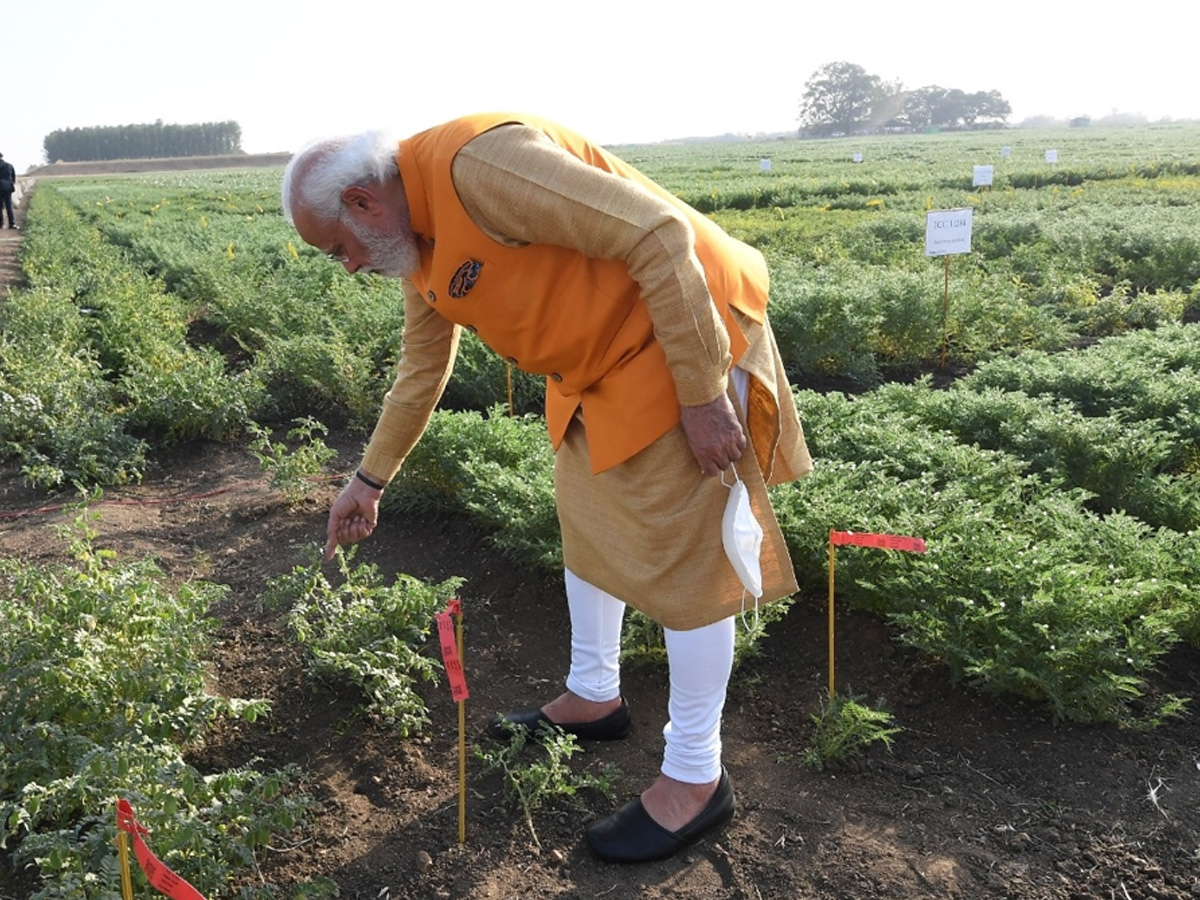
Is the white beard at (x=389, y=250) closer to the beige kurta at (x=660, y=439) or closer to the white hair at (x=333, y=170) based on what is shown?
the white hair at (x=333, y=170)

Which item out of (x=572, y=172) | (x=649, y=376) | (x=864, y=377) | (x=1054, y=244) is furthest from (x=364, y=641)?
(x=1054, y=244)

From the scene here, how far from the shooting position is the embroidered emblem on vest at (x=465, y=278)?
2082mm

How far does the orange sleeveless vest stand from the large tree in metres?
137

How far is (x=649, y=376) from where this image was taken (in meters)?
2.12

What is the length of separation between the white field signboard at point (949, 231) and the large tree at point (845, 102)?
431ft

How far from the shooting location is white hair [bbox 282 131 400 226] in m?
2.02

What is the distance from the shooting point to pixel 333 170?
202 centimetres

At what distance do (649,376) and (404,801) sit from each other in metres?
1.40

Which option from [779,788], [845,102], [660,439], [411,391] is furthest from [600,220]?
[845,102]

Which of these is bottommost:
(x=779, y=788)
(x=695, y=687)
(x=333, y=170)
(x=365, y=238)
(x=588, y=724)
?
(x=779, y=788)

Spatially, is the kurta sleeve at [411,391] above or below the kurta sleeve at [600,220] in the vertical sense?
below

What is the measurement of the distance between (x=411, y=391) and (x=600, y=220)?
0.94 m

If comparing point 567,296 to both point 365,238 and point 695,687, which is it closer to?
point 365,238

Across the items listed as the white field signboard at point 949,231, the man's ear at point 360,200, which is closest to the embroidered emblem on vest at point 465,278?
the man's ear at point 360,200
